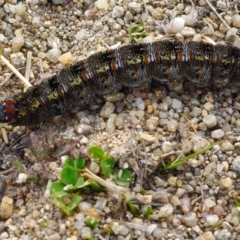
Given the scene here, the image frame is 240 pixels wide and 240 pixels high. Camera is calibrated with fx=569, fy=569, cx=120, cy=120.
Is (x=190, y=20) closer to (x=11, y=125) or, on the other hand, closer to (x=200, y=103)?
(x=200, y=103)

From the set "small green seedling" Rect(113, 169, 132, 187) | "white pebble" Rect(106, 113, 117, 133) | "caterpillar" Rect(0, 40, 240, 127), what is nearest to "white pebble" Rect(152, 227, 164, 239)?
"small green seedling" Rect(113, 169, 132, 187)

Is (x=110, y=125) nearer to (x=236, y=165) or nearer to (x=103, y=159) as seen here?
(x=103, y=159)

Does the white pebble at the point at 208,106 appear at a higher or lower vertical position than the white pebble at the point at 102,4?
lower

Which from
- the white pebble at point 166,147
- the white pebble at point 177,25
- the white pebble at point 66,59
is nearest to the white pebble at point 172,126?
the white pebble at point 166,147

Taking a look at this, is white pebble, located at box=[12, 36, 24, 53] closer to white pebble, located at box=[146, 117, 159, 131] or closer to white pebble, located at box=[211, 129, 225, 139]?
white pebble, located at box=[146, 117, 159, 131]

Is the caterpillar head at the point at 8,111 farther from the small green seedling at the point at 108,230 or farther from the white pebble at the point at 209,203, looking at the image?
the white pebble at the point at 209,203

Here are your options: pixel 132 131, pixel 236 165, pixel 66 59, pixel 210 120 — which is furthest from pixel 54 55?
pixel 236 165
